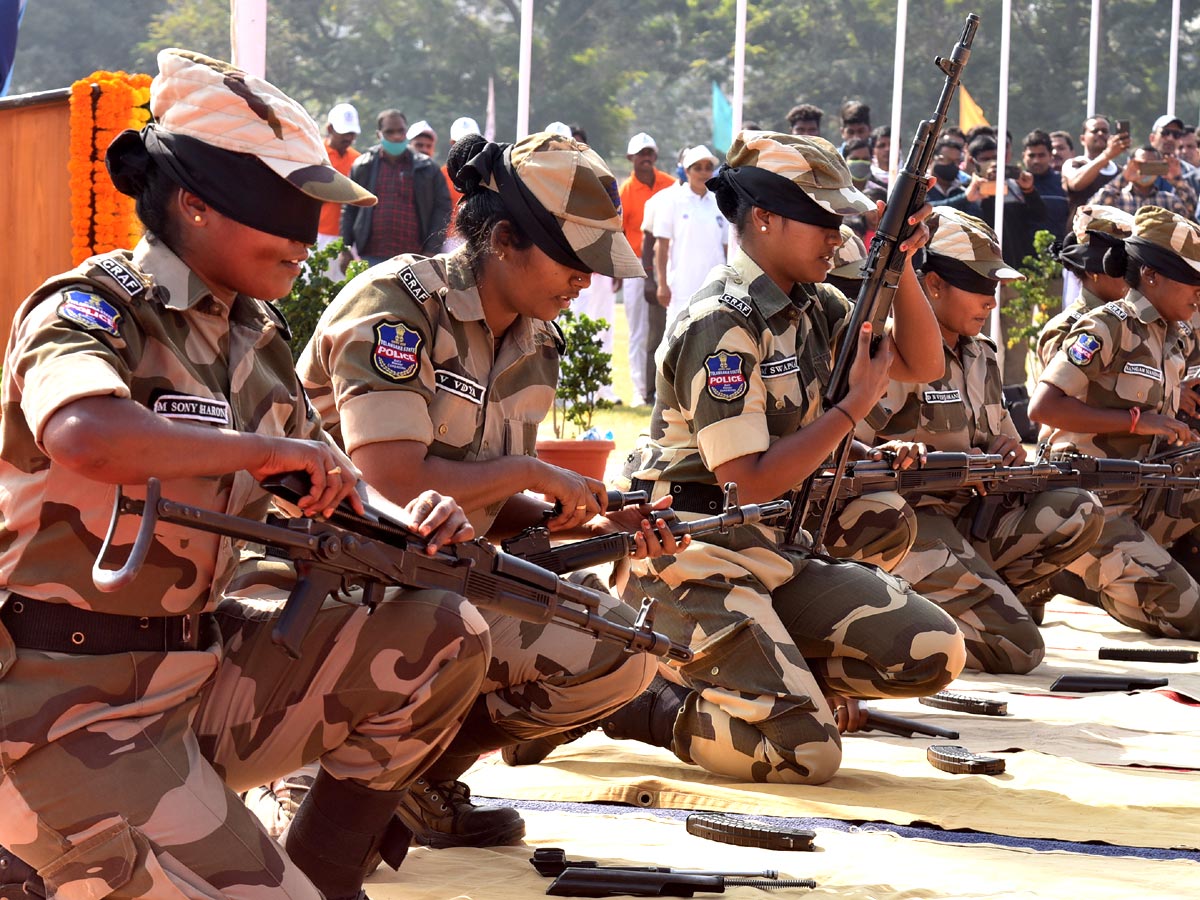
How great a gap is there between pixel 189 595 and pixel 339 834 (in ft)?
2.00

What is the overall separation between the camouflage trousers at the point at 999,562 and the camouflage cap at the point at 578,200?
11.0ft

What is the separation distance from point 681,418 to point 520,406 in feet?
3.12

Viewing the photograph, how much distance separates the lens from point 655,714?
5.32 m

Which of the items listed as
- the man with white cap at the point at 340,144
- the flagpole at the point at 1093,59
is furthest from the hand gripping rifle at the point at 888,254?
the flagpole at the point at 1093,59

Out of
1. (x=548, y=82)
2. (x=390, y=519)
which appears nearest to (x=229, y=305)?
(x=390, y=519)

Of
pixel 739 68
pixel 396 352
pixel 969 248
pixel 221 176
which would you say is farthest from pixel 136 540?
pixel 739 68

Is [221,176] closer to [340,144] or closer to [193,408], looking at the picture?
[193,408]

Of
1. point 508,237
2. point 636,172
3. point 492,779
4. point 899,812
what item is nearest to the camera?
point 508,237

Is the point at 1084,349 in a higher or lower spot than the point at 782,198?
lower

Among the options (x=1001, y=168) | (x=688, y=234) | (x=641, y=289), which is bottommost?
(x=641, y=289)

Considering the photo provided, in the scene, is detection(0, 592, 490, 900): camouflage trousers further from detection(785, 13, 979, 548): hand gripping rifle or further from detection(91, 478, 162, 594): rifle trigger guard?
detection(785, 13, 979, 548): hand gripping rifle

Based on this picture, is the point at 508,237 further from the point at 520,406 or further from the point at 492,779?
the point at 492,779

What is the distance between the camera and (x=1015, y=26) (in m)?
44.2

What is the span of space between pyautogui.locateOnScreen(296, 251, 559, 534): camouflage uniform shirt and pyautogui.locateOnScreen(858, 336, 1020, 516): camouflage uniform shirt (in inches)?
109
